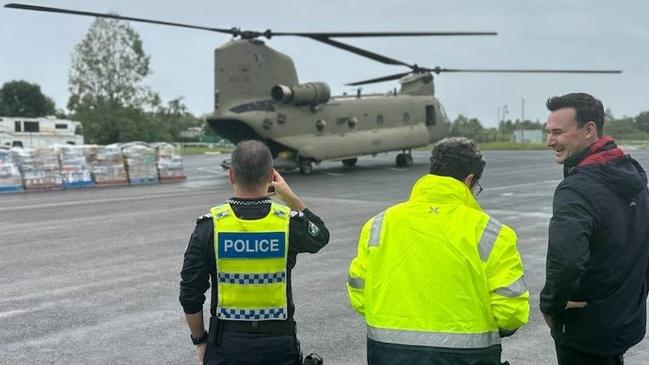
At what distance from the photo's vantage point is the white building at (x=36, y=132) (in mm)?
48619

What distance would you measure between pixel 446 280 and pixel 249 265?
0.97 metres

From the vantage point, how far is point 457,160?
2.90m

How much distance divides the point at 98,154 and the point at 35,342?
17.6 meters

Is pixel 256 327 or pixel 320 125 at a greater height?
pixel 320 125

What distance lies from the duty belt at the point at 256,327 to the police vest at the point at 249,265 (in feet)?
0.06

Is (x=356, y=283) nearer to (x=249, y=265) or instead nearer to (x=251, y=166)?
(x=249, y=265)

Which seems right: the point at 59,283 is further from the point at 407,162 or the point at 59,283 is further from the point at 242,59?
the point at 407,162

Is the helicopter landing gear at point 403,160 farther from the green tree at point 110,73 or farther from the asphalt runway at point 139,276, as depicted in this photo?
the green tree at point 110,73

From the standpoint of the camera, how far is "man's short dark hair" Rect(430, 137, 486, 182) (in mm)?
2906

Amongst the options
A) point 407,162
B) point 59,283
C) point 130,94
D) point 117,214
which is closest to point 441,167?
point 59,283

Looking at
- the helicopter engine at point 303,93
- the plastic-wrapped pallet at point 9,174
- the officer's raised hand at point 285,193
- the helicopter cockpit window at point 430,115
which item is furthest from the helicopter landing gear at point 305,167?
the officer's raised hand at point 285,193

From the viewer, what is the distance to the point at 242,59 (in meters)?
21.8

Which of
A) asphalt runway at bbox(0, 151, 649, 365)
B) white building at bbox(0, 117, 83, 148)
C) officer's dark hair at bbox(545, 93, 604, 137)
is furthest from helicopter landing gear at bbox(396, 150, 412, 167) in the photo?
white building at bbox(0, 117, 83, 148)

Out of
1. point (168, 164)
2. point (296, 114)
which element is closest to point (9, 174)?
point (168, 164)
